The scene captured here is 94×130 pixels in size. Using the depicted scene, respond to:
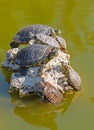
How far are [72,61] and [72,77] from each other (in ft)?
3.42

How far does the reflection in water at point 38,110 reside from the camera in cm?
571

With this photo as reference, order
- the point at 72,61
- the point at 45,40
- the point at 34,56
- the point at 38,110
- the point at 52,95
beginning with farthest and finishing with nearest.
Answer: the point at 72,61
the point at 45,40
the point at 34,56
the point at 52,95
the point at 38,110

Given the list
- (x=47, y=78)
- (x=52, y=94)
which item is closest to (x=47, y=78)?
(x=47, y=78)

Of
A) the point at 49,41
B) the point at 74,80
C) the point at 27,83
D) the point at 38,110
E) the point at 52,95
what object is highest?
the point at 49,41

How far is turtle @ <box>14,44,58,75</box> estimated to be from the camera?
21.2ft

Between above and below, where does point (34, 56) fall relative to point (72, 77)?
above

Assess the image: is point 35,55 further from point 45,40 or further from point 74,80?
point 74,80

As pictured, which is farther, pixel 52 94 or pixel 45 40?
pixel 45 40

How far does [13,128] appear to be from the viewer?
5.56 m

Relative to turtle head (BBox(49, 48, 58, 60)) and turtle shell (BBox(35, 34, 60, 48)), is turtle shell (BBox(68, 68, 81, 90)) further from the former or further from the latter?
turtle shell (BBox(35, 34, 60, 48))

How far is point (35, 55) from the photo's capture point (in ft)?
21.3

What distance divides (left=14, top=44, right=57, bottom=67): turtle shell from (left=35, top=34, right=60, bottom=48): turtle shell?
0.23 metres

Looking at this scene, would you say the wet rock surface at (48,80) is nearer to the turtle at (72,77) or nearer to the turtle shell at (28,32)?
the turtle at (72,77)

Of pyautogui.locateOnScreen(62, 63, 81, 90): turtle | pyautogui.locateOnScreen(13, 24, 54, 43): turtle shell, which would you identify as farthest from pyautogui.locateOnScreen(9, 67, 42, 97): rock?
pyautogui.locateOnScreen(13, 24, 54, 43): turtle shell
